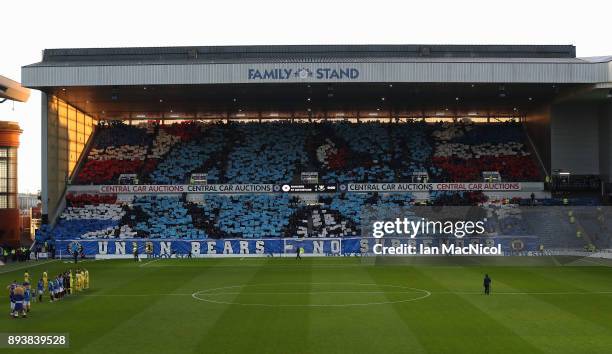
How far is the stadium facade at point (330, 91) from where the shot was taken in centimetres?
6950

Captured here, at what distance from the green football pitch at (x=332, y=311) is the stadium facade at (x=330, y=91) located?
21.4 metres

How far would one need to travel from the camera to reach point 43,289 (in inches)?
1495

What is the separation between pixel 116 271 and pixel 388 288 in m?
21.1

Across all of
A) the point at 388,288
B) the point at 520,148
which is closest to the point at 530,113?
the point at 520,148

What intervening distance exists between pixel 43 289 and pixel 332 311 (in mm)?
14805

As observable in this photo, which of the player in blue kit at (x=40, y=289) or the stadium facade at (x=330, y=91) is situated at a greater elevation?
the stadium facade at (x=330, y=91)

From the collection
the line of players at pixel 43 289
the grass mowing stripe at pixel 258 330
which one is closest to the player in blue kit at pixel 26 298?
the line of players at pixel 43 289

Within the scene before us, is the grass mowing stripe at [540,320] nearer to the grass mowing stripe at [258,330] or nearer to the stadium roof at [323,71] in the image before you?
the grass mowing stripe at [258,330]

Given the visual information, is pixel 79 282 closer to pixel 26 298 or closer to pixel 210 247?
pixel 26 298

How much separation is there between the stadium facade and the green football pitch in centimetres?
2143

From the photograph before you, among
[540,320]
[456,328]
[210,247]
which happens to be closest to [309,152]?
[210,247]

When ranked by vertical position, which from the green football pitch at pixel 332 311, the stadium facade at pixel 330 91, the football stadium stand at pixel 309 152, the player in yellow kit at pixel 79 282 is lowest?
the green football pitch at pixel 332 311

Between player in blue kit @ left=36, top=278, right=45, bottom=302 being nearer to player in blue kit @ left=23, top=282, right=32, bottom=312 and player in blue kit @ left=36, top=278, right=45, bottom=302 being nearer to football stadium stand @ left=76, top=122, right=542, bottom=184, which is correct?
player in blue kit @ left=23, top=282, right=32, bottom=312

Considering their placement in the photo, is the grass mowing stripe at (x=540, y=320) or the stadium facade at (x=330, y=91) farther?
the stadium facade at (x=330, y=91)
